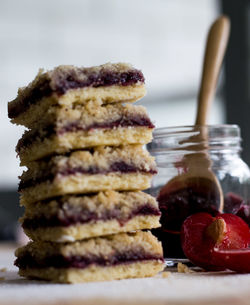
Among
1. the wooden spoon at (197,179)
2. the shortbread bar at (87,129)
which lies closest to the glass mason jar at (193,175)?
the wooden spoon at (197,179)

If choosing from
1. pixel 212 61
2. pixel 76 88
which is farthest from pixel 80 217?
pixel 212 61

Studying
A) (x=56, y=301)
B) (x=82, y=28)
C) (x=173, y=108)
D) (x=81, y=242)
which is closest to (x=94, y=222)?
(x=81, y=242)

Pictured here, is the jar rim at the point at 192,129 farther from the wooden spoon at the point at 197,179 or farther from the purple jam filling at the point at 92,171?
the purple jam filling at the point at 92,171

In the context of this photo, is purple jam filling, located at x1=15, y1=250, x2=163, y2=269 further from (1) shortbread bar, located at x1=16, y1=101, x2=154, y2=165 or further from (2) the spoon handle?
(2) the spoon handle

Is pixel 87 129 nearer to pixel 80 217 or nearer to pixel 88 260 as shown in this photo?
pixel 80 217

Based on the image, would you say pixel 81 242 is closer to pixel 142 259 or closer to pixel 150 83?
pixel 142 259

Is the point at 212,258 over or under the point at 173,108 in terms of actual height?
under
